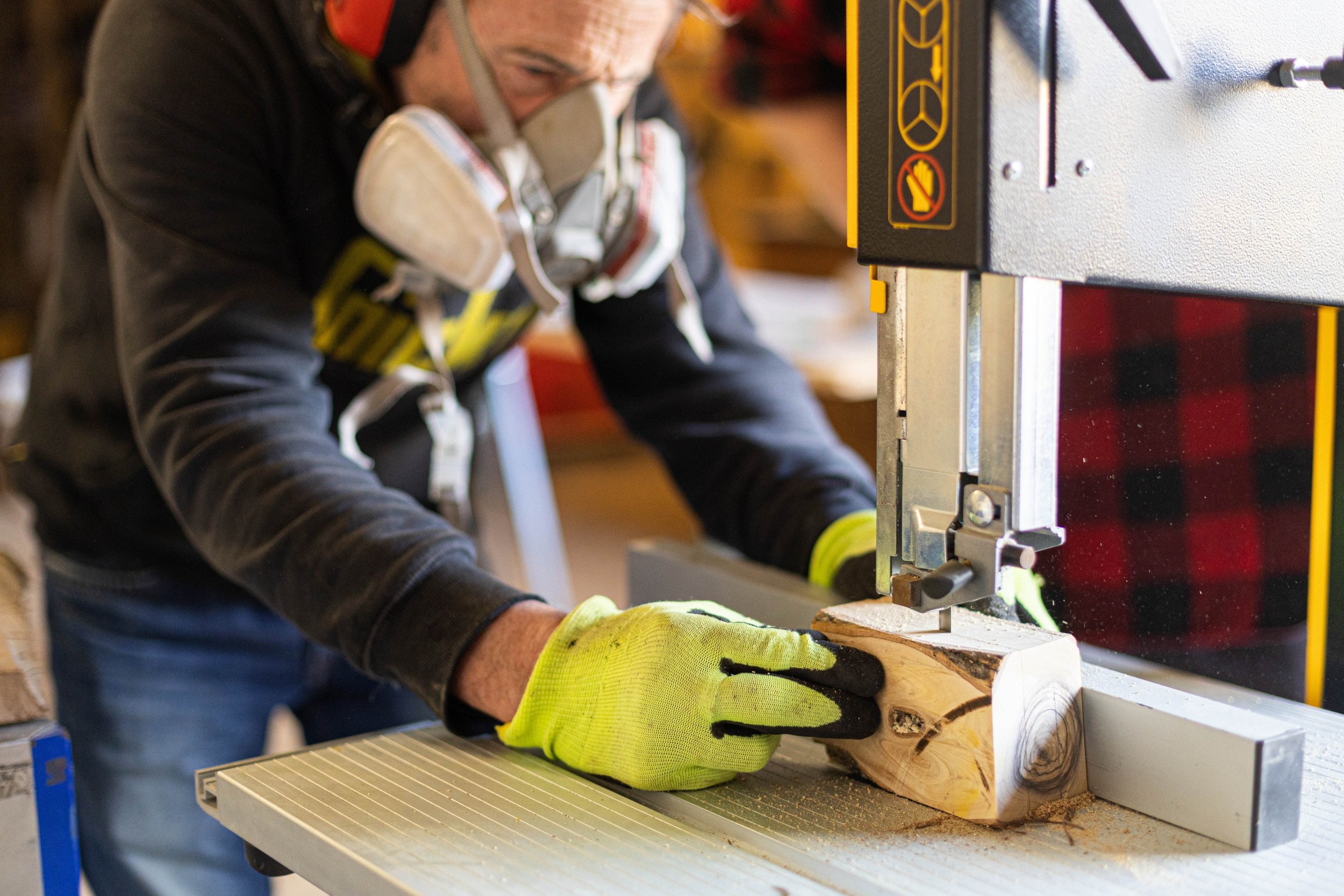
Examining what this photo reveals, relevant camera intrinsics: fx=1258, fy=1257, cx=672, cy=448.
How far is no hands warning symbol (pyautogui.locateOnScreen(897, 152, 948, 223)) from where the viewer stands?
0.66 m

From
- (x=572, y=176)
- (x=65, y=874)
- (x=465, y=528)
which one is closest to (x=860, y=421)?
(x=465, y=528)

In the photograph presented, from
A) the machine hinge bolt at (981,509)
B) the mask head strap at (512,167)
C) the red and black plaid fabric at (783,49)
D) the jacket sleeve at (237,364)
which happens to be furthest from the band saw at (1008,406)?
the red and black plaid fabric at (783,49)

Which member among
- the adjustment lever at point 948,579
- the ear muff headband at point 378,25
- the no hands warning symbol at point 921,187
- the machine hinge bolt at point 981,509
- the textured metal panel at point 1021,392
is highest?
the ear muff headband at point 378,25

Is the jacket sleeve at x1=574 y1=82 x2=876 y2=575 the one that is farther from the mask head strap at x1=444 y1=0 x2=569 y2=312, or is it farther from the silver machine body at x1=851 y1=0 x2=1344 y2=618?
the silver machine body at x1=851 y1=0 x2=1344 y2=618

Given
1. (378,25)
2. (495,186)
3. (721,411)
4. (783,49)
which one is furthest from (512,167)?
(783,49)

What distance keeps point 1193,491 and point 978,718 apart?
397mm

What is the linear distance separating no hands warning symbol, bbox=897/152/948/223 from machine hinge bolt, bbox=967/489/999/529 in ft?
0.56

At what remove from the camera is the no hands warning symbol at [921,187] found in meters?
0.66

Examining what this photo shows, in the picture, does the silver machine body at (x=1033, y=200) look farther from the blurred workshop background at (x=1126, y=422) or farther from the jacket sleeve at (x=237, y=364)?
the jacket sleeve at (x=237, y=364)

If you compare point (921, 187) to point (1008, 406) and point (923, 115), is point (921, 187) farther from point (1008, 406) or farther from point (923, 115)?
point (1008, 406)

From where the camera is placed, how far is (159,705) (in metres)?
1.31

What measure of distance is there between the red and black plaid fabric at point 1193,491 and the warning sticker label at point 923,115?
36 cm

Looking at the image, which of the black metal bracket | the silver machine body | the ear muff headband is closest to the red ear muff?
the ear muff headband

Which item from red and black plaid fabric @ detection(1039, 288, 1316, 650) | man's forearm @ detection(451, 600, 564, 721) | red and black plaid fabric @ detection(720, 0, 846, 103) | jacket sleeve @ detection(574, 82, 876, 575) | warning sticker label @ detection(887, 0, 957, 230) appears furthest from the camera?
red and black plaid fabric @ detection(720, 0, 846, 103)
